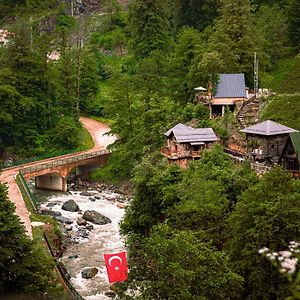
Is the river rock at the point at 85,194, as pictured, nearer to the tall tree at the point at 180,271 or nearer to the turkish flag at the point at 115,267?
the turkish flag at the point at 115,267

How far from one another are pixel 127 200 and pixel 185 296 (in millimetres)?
33568

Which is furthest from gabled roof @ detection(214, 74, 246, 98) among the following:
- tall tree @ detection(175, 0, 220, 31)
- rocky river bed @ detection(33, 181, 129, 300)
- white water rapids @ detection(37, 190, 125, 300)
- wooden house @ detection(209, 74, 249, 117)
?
tall tree @ detection(175, 0, 220, 31)

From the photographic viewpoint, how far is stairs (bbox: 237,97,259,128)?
1981 inches

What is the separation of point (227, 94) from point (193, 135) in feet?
37.3

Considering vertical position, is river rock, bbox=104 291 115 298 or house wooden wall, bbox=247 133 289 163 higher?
house wooden wall, bbox=247 133 289 163

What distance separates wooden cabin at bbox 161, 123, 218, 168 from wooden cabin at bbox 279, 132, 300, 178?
8030 millimetres

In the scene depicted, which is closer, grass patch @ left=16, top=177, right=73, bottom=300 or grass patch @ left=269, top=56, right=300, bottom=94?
grass patch @ left=16, top=177, right=73, bottom=300

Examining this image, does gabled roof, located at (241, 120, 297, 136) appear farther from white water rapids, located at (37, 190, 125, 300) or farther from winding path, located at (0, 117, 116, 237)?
winding path, located at (0, 117, 116, 237)

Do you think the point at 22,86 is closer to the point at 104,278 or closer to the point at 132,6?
the point at 132,6

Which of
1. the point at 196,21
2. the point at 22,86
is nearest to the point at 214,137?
the point at 22,86

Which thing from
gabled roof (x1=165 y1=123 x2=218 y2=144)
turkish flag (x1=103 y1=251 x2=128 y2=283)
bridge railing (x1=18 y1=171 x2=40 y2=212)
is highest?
gabled roof (x1=165 y1=123 x2=218 y2=144)

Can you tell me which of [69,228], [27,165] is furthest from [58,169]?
[69,228]

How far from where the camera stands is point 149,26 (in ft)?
271

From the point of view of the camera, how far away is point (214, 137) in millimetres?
45656
